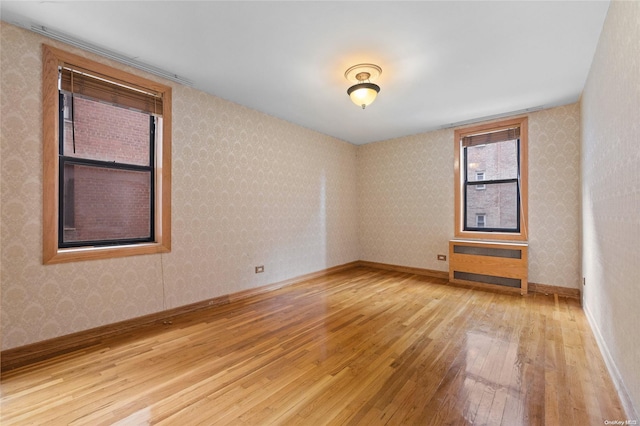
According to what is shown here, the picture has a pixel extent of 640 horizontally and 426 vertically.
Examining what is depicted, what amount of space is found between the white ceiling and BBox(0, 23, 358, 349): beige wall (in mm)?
485

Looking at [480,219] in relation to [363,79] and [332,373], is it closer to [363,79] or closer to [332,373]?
[363,79]

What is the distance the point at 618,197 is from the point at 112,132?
4702 millimetres

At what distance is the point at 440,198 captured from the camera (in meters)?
5.07

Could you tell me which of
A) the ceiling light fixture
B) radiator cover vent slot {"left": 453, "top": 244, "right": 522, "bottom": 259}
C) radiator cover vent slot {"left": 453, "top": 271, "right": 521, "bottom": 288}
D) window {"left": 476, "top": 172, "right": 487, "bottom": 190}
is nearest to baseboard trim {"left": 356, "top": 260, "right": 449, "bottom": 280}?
radiator cover vent slot {"left": 453, "top": 271, "right": 521, "bottom": 288}

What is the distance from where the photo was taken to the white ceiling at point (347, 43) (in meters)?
2.09

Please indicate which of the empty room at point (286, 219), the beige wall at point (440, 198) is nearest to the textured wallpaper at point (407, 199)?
the beige wall at point (440, 198)

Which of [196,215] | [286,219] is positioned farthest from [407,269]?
[196,215]

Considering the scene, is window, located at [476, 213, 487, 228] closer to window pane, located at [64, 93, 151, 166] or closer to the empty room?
the empty room

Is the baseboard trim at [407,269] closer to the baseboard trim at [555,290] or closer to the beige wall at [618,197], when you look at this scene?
the baseboard trim at [555,290]

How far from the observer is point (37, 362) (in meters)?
2.21

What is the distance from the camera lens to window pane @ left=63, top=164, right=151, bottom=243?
279 cm

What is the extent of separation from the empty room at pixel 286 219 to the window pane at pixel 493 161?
0.04 m

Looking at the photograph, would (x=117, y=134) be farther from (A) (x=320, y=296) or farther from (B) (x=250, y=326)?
(A) (x=320, y=296)

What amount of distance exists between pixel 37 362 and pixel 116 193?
167 centimetres
